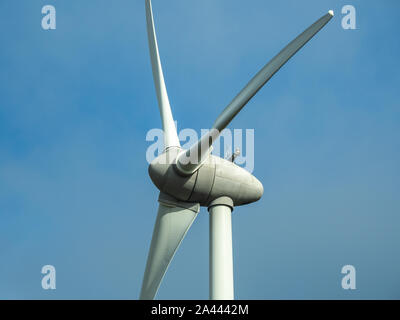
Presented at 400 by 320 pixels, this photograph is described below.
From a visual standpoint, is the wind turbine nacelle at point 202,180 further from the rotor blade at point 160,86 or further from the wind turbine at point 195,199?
the rotor blade at point 160,86

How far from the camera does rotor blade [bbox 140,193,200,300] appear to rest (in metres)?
16.8

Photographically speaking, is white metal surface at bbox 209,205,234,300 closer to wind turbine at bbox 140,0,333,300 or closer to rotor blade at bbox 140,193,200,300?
wind turbine at bbox 140,0,333,300

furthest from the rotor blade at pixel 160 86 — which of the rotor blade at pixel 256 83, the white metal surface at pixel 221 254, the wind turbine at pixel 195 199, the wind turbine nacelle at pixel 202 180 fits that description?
the white metal surface at pixel 221 254

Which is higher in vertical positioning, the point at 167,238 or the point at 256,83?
the point at 256,83

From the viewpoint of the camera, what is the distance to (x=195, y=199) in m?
16.8

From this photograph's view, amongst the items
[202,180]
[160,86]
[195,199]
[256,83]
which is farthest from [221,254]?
[160,86]

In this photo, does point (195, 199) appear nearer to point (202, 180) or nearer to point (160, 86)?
point (202, 180)

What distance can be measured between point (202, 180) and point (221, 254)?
90.4 inches

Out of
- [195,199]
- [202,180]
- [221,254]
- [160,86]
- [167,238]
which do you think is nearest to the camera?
[221,254]

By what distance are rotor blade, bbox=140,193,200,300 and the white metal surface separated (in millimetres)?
794

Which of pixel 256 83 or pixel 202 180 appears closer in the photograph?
pixel 256 83

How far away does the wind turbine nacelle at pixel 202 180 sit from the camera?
1642cm
